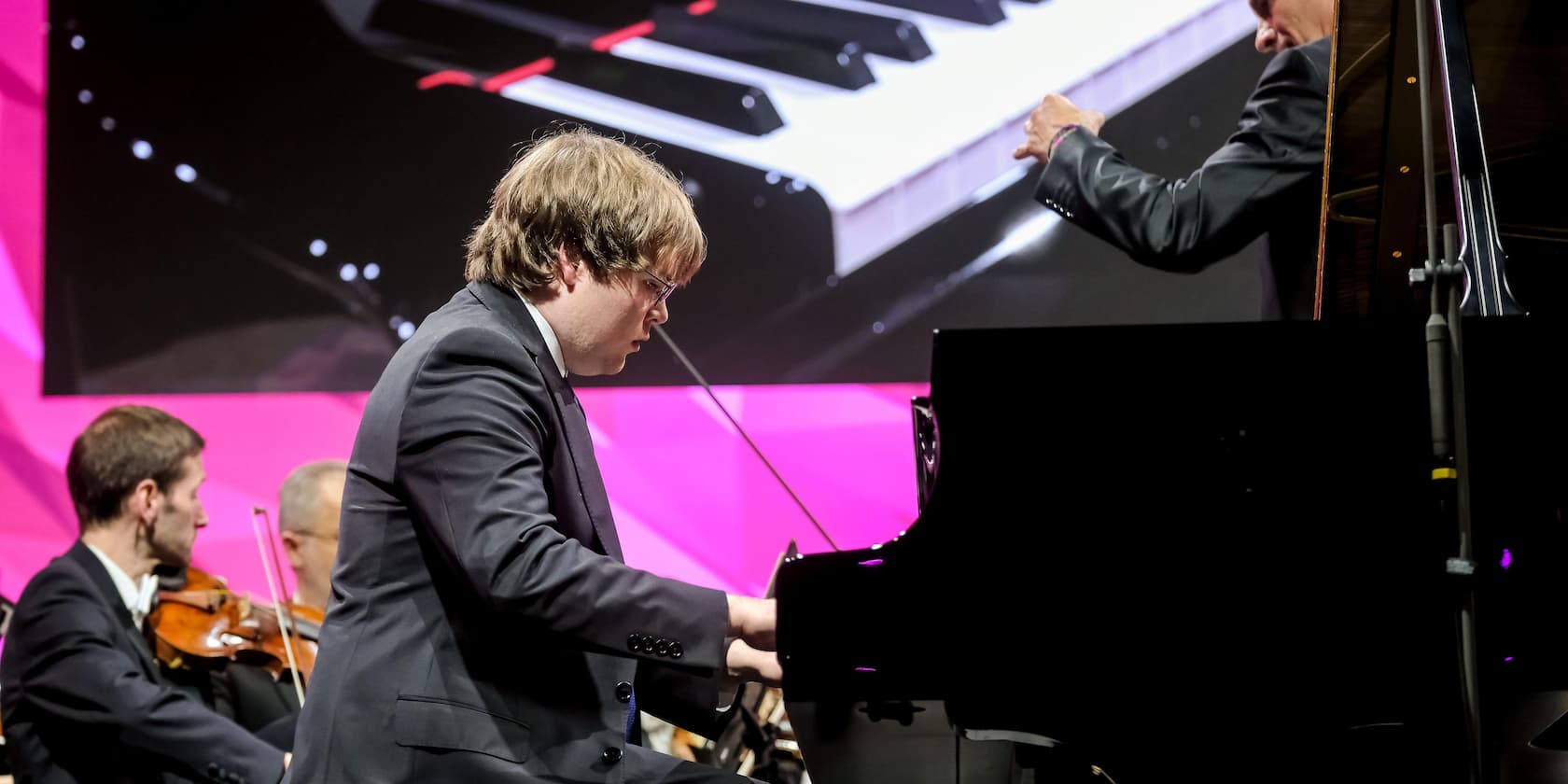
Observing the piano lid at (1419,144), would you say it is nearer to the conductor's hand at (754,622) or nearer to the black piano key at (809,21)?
the conductor's hand at (754,622)

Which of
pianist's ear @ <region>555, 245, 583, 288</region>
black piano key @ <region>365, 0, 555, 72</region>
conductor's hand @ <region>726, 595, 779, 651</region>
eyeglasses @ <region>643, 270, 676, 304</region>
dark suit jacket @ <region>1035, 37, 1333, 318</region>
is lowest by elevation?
conductor's hand @ <region>726, 595, 779, 651</region>

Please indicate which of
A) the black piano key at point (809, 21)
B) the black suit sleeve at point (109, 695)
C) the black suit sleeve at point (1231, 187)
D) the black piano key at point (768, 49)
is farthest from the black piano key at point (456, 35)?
the black suit sleeve at point (1231, 187)

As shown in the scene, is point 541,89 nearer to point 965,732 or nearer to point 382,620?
point 382,620

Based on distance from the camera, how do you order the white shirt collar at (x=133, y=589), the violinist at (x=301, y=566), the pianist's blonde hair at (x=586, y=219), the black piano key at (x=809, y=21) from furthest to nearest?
the black piano key at (x=809, y=21) < the violinist at (x=301, y=566) < the white shirt collar at (x=133, y=589) < the pianist's blonde hair at (x=586, y=219)

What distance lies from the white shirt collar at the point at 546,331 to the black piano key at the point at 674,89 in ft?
7.26

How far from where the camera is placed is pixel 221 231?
4.18 m

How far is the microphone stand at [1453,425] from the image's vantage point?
145cm

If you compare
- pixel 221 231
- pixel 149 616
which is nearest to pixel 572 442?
pixel 149 616

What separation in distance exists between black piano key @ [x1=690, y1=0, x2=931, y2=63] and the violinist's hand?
257cm

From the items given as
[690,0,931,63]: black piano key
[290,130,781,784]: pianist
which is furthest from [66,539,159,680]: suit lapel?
[690,0,931,63]: black piano key

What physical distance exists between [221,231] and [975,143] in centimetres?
232

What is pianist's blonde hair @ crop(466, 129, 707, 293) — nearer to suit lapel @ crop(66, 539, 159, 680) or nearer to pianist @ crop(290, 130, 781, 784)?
pianist @ crop(290, 130, 781, 784)

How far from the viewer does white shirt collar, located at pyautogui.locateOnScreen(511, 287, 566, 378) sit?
6.47ft

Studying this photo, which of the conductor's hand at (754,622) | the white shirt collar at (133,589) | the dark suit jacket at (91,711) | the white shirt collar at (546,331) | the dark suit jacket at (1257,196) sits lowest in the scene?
the dark suit jacket at (91,711)
